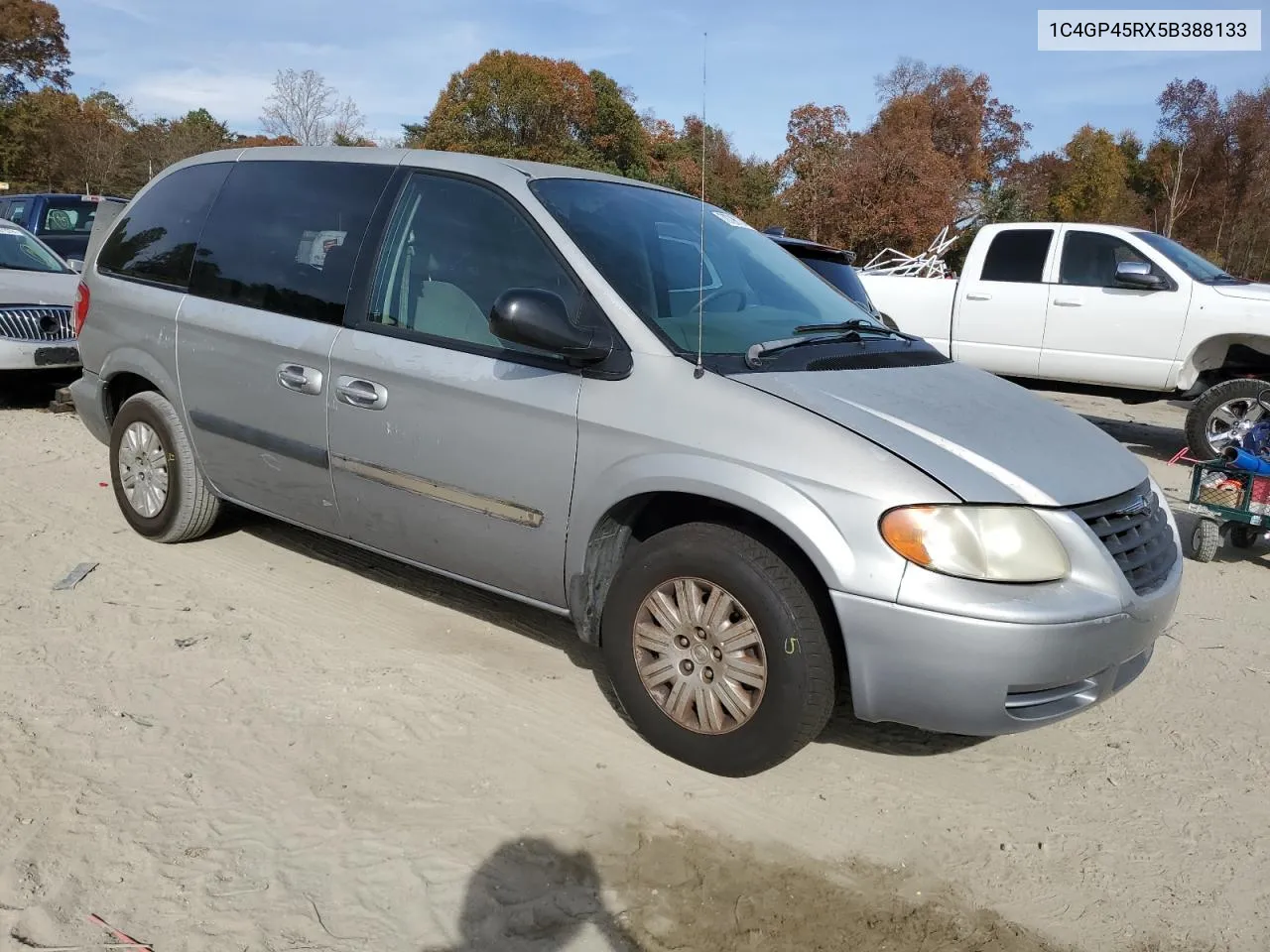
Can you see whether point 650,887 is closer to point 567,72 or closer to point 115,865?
point 115,865

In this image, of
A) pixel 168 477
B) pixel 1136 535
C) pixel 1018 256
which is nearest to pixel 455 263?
pixel 168 477

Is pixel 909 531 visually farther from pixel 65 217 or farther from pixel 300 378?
pixel 65 217

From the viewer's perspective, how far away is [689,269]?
12.2 feet

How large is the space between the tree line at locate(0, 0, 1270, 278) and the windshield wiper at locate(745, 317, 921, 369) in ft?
65.5

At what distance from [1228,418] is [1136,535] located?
6128 millimetres

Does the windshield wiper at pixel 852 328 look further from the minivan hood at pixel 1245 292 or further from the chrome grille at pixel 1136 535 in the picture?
the minivan hood at pixel 1245 292

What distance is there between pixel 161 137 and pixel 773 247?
128 feet

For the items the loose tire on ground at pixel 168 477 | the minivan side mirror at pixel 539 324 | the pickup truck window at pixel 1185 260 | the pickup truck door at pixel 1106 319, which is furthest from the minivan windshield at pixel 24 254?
the pickup truck window at pixel 1185 260

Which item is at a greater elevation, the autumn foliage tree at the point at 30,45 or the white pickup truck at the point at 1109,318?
the autumn foliage tree at the point at 30,45

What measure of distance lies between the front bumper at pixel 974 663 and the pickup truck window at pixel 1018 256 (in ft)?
24.0

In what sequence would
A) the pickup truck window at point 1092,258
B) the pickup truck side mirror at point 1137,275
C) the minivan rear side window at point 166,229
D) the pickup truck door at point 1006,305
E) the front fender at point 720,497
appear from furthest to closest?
the pickup truck door at point 1006,305, the pickup truck window at point 1092,258, the pickup truck side mirror at point 1137,275, the minivan rear side window at point 166,229, the front fender at point 720,497

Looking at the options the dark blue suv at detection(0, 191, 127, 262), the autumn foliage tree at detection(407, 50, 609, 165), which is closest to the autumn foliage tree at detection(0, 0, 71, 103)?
the autumn foliage tree at detection(407, 50, 609, 165)

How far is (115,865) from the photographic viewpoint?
265 cm

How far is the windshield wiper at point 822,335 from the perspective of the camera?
3.26 metres
